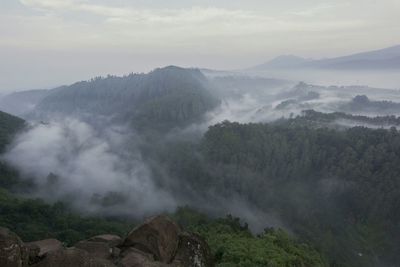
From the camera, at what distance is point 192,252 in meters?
24.5

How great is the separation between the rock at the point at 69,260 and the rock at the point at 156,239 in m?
4.97

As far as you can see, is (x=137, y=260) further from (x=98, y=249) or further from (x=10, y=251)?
(x=10, y=251)

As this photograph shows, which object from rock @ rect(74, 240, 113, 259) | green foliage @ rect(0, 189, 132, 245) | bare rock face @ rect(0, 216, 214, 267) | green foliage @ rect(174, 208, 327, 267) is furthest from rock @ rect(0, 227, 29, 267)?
green foliage @ rect(0, 189, 132, 245)

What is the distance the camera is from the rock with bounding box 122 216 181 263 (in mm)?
23016

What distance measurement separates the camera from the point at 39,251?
19.6 metres

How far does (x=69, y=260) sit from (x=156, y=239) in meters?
6.18

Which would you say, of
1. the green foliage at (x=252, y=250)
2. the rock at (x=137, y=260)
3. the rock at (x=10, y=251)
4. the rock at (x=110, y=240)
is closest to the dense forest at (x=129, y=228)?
the green foliage at (x=252, y=250)

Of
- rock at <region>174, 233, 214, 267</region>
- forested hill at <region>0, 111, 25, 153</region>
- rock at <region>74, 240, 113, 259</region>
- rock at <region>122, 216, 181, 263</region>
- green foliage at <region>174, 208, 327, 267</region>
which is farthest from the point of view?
forested hill at <region>0, 111, 25, 153</region>

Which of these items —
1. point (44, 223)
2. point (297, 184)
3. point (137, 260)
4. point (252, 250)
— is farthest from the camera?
point (297, 184)

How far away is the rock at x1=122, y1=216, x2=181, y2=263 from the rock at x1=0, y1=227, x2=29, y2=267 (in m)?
6.45

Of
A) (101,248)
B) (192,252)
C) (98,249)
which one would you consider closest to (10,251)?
(98,249)

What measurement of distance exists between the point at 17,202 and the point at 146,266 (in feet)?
303

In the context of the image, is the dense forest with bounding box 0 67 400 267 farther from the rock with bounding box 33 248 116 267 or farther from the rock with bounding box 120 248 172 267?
the rock with bounding box 33 248 116 267

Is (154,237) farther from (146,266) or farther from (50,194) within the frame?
(50,194)
